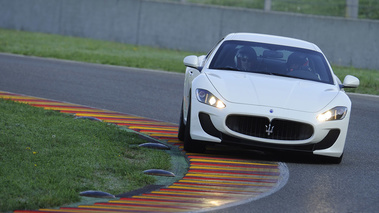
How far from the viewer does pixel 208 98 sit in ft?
30.4

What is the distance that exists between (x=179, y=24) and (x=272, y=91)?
16.1m

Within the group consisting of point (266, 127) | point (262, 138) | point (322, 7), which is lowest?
point (262, 138)

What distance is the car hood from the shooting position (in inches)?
361

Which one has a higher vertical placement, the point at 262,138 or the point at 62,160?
the point at 262,138

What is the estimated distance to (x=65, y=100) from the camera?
1412cm

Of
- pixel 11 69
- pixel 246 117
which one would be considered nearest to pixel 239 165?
pixel 246 117

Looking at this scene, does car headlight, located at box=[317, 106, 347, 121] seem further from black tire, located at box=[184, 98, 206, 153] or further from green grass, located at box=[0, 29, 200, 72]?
green grass, located at box=[0, 29, 200, 72]

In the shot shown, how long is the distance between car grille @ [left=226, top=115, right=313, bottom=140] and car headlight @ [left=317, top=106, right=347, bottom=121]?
0.20m

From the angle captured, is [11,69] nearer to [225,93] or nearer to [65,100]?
[65,100]

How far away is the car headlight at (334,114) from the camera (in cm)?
922

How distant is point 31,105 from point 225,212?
6672 mm

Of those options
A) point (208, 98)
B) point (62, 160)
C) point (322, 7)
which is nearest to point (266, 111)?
point (208, 98)

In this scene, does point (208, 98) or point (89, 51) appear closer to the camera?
point (208, 98)

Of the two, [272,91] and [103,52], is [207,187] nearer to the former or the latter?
[272,91]
